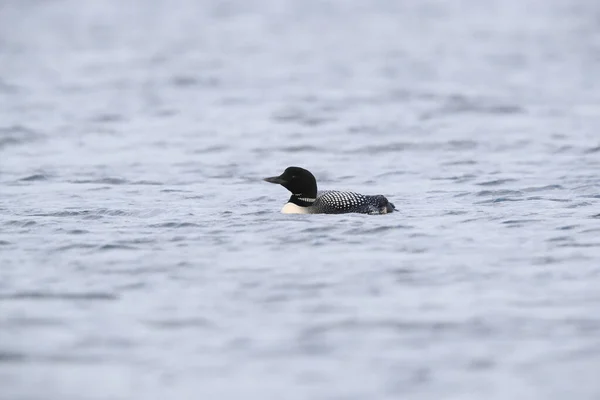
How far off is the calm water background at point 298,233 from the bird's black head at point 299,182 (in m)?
0.43

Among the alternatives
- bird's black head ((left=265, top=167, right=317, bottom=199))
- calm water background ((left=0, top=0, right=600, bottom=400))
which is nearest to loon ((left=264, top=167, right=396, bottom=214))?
bird's black head ((left=265, top=167, right=317, bottom=199))

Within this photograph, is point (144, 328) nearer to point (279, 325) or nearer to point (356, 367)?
point (279, 325)

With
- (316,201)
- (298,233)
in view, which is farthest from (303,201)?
(298,233)

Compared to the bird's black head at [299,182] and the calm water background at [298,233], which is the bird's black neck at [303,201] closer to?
the bird's black head at [299,182]

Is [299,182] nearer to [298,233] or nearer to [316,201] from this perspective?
[316,201]

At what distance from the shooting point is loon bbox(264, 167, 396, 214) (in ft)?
37.4

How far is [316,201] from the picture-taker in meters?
11.5

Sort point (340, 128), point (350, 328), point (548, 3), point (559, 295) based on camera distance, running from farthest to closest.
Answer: point (548, 3)
point (340, 128)
point (559, 295)
point (350, 328)

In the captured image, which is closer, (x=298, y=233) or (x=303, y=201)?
(x=298, y=233)

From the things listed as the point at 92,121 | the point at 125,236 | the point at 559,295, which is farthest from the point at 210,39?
the point at 559,295

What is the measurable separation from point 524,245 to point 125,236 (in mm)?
3053

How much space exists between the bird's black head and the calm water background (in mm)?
429

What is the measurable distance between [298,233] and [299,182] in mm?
930

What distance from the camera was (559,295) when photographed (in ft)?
27.8
